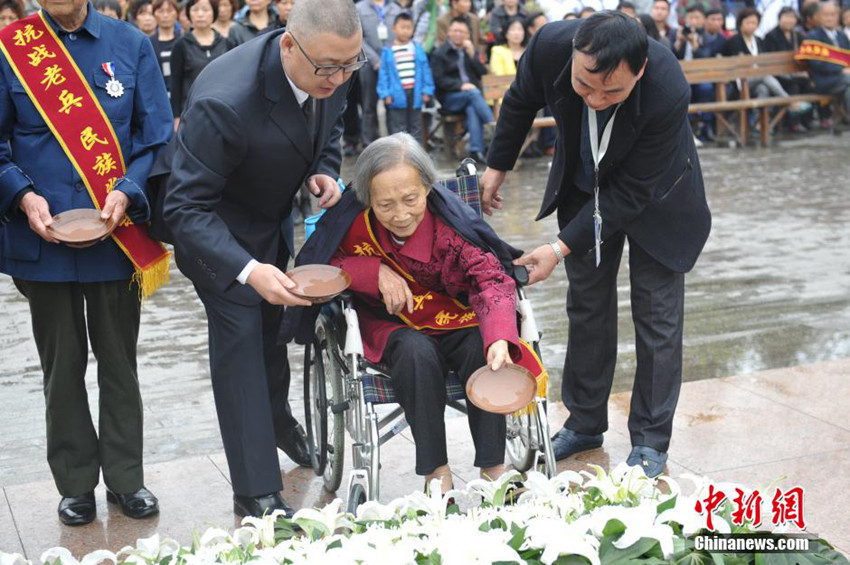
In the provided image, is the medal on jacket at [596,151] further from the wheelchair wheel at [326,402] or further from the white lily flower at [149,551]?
the white lily flower at [149,551]

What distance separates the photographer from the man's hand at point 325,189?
151 inches

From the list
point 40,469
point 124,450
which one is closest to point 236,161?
point 124,450

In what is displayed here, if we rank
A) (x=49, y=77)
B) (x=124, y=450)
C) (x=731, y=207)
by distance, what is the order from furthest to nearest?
1. (x=731, y=207)
2. (x=124, y=450)
3. (x=49, y=77)

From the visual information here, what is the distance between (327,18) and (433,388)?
46.1 inches

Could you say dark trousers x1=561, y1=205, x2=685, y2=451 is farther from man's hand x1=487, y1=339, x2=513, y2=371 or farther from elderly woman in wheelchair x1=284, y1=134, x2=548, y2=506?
man's hand x1=487, y1=339, x2=513, y2=371

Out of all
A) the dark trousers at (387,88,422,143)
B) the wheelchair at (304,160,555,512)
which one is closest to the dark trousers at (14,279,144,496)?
the wheelchair at (304,160,555,512)

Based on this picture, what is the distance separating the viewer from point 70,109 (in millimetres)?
3629

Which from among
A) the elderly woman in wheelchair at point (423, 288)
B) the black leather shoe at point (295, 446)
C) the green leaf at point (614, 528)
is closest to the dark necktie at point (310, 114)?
the elderly woman in wheelchair at point (423, 288)

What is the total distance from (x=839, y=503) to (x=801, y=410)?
93 cm

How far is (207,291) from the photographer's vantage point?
3.62 m

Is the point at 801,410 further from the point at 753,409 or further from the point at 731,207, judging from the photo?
the point at 731,207

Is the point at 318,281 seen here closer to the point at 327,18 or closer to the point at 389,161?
the point at 389,161

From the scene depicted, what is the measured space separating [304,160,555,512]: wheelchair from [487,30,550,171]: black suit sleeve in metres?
0.26

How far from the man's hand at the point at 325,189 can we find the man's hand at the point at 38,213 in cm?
88
